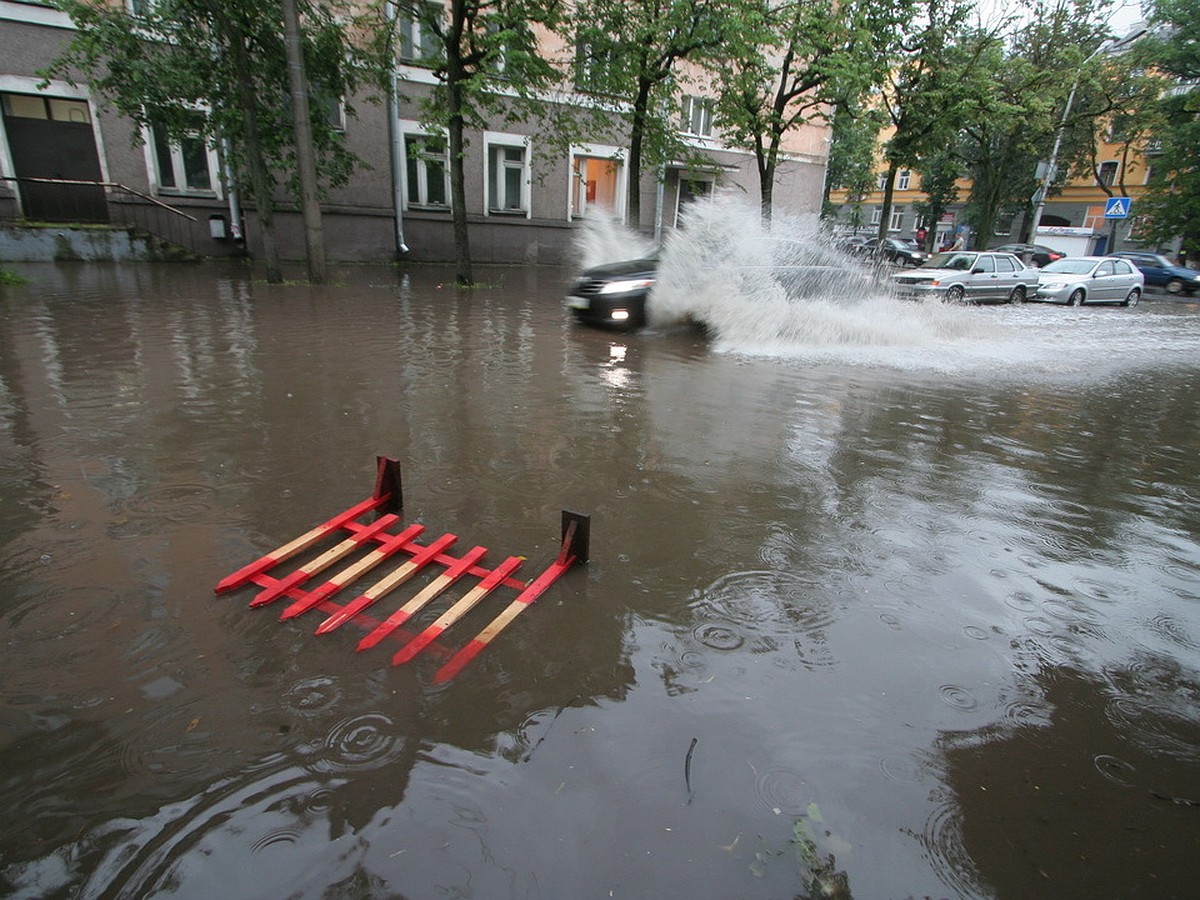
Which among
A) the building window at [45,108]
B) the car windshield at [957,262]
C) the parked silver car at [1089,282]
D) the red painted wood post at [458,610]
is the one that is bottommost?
the red painted wood post at [458,610]

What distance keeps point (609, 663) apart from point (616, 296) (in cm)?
902

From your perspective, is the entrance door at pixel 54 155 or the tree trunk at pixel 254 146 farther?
the entrance door at pixel 54 155

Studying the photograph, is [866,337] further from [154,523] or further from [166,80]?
[166,80]

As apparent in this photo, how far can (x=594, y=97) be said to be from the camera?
686 inches

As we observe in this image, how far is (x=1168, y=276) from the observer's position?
28422mm

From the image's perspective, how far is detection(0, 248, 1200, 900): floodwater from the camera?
2.14 meters

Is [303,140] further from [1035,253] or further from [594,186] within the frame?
[1035,253]

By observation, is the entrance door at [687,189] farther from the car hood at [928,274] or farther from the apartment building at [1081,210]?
the apartment building at [1081,210]

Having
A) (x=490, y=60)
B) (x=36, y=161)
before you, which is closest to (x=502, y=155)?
(x=490, y=60)

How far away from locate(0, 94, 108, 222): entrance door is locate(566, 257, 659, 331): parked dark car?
48.2 feet

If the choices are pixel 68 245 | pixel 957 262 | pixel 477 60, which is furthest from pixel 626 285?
pixel 68 245

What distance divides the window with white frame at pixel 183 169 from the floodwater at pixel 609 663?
14.8 meters

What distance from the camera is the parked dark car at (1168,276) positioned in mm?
27922

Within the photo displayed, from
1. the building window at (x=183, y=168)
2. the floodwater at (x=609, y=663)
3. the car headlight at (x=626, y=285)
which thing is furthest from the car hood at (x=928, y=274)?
the building window at (x=183, y=168)
